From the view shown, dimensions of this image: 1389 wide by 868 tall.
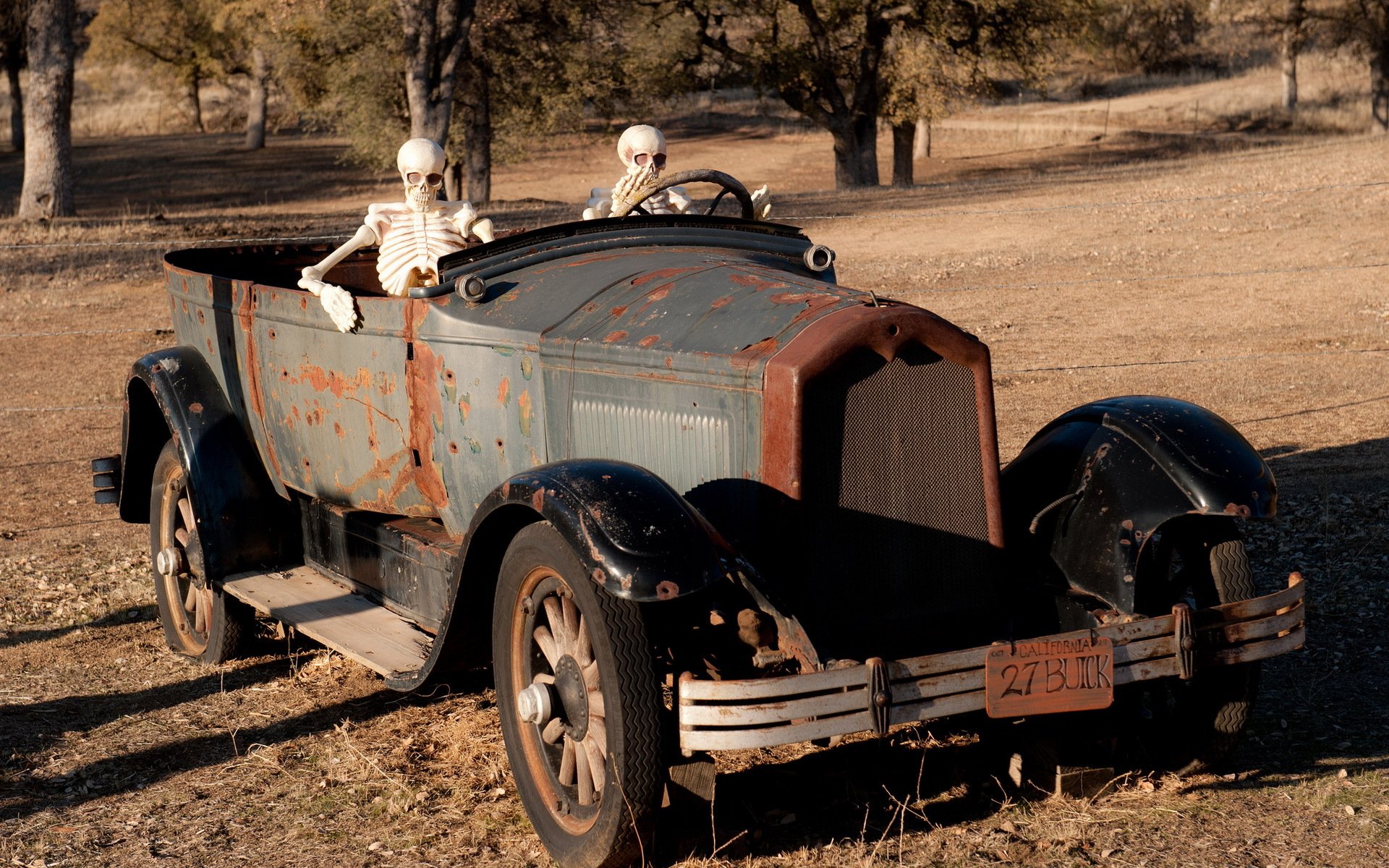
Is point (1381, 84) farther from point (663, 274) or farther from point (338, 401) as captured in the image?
point (338, 401)

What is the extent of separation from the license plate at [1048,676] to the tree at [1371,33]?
35029 millimetres

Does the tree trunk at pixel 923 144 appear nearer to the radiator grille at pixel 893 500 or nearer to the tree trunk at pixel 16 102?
the tree trunk at pixel 16 102

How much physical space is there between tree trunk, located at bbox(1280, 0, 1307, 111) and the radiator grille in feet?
118

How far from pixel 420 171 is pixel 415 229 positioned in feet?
0.72

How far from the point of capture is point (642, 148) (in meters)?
5.44

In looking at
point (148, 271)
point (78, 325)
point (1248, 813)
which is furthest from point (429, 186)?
point (148, 271)

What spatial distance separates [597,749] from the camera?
3617mm

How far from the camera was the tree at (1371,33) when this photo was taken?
3450 cm

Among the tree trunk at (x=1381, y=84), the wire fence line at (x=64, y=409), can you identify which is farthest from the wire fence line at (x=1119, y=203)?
the tree trunk at (x=1381, y=84)

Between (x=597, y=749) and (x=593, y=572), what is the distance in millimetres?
538

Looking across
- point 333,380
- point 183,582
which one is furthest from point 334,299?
point 183,582

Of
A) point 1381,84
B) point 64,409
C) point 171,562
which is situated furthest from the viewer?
point 1381,84

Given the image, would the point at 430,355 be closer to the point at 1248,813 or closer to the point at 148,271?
the point at 1248,813

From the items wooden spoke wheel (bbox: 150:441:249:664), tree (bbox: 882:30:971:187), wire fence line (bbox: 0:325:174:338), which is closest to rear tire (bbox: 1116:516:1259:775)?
wooden spoke wheel (bbox: 150:441:249:664)
